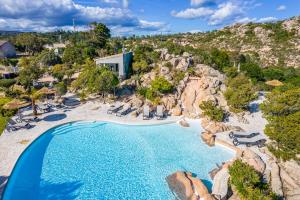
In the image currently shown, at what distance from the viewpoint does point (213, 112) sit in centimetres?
1959

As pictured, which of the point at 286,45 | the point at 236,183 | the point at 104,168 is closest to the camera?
the point at 236,183

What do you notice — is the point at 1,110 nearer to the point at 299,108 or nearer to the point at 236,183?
the point at 236,183

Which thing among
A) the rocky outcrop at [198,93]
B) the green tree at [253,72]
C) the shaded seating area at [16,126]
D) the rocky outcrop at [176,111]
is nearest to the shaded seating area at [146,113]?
the rocky outcrop at [176,111]

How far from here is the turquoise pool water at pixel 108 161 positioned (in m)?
11.3

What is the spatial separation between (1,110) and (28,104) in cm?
242

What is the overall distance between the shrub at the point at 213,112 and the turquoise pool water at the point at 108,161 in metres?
2.15

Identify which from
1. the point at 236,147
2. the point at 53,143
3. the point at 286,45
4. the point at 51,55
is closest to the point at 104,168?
the point at 53,143

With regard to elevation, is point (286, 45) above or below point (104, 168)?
above

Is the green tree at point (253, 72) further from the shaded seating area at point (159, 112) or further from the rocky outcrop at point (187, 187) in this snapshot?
the rocky outcrop at point (187, 187)

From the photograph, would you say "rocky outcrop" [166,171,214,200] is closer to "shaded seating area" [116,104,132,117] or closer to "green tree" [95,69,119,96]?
"shaded seating area" [116,104,132,117]

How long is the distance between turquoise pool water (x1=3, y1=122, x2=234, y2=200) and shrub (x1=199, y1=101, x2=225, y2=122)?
7.05 ft

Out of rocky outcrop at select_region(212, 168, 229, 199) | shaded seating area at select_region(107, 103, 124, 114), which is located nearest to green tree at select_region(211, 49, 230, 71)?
shaded seating area at select_region(107, 103, 124, 114)

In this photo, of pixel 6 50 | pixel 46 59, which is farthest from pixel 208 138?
pixel 6 50

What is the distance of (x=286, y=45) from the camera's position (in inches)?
2322
